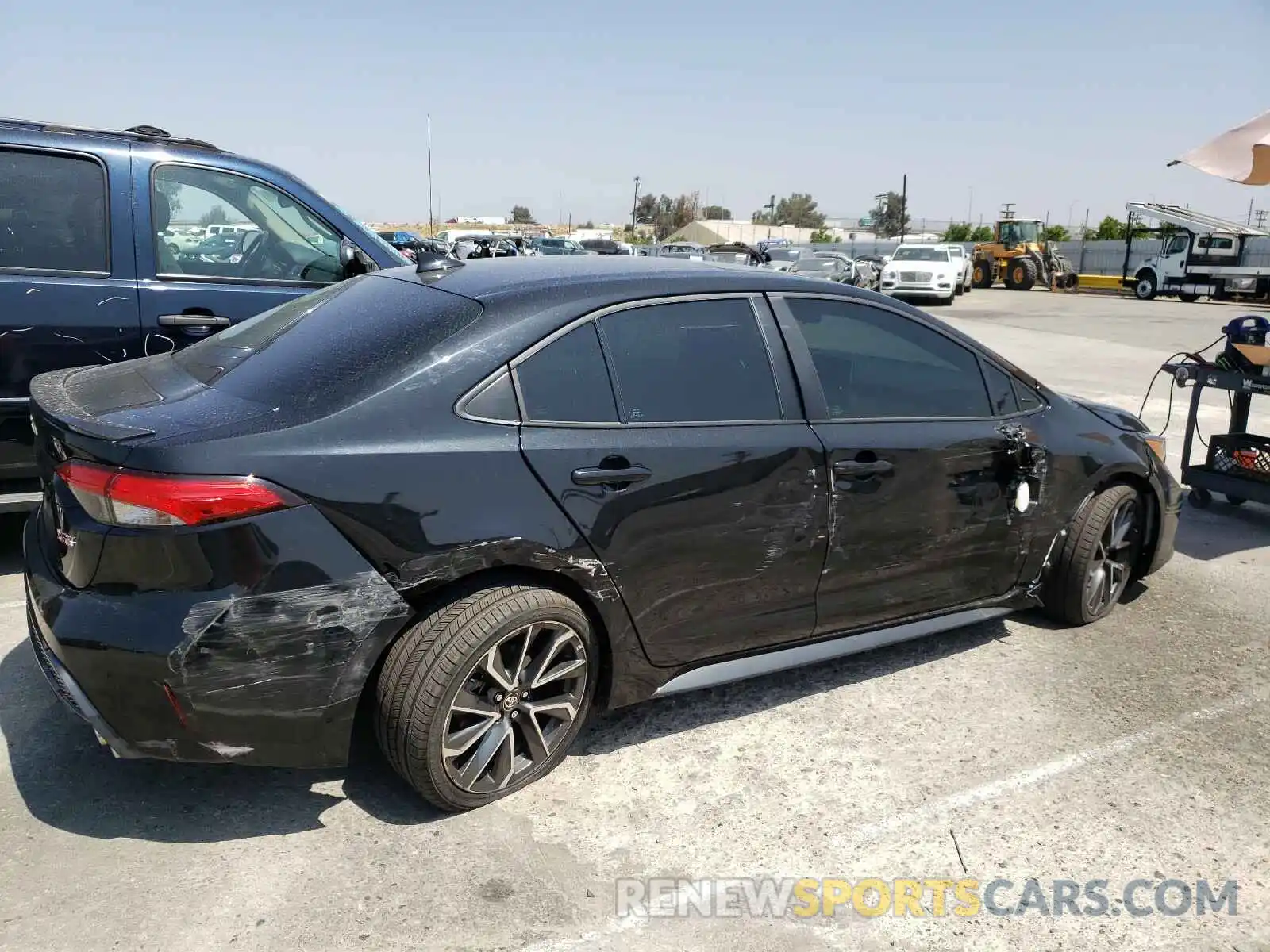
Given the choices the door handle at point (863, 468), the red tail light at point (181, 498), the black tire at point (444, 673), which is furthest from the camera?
the door handle at point (863, 468)

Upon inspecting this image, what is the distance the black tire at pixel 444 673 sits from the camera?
8.86 ft

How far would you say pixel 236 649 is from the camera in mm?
2498

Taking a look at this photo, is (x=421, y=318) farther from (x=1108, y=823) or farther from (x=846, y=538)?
(x=1108, y=823)

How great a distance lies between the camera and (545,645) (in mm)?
2930

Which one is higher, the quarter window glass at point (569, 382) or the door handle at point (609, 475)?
the quarter window glass at point (569, 382)

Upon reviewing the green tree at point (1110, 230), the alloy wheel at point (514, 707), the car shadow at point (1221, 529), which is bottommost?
the car shadow at point (1221, 529)

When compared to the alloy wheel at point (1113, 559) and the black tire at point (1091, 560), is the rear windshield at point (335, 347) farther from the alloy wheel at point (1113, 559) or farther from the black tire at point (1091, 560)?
the alloy wheel at point (1113, 559)

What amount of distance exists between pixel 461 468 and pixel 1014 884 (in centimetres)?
192

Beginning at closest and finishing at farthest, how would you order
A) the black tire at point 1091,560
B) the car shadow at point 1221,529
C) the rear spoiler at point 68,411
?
1. the rear spoiler at point 68,411
2. the black tire at point 1091,560
3. the car shadow at point 1221,529

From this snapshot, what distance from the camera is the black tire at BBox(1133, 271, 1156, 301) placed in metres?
33.2

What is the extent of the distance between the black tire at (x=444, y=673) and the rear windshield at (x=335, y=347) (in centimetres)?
67

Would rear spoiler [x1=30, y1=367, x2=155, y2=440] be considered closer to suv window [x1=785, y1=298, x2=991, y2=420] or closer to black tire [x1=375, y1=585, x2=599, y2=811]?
black tire [x1=375, y1=585, x2=599, y2=811]

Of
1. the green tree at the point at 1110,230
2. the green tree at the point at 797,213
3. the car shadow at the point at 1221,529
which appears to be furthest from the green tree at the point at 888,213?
the car shadow at the point at 1221,529

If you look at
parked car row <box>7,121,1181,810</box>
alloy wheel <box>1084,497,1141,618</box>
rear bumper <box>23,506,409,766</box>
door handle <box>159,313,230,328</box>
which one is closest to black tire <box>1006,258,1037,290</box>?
alloy wheel <box>1084,497,1141,618</box>
